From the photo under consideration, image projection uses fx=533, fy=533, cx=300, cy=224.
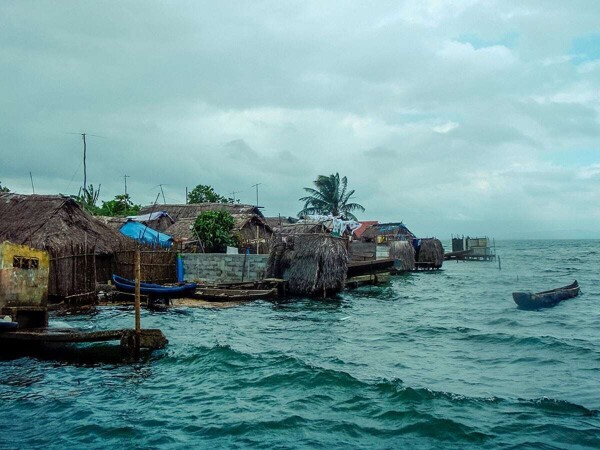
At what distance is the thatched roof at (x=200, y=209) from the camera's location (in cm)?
3553

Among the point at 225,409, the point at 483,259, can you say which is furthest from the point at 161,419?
the point at 483,259

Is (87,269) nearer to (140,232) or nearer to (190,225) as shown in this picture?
(140,232)

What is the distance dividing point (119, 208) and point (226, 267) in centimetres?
1912

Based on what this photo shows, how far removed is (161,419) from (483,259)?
2006 inches

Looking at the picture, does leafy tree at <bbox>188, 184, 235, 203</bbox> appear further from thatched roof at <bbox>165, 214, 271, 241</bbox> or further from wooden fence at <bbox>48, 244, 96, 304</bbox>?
wooden fence at <bbox>48, 244, 96, 304</bbox>

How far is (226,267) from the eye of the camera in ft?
82.3

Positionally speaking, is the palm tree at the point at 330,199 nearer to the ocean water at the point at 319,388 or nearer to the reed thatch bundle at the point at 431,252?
the reed thatch bundle at the point at 431,252

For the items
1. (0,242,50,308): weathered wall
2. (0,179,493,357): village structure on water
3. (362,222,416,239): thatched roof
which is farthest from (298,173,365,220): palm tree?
(0,242,50,308): weathered wall

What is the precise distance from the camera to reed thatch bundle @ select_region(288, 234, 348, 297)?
22.4 m

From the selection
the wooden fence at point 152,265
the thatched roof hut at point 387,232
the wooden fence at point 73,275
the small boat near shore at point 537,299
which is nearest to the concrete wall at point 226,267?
the wooden fence at point 152,265

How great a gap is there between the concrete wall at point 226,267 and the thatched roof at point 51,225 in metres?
3.99

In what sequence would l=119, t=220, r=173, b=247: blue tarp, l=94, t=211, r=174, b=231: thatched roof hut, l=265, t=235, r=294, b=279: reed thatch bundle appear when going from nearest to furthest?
l=265, t=235, r=294, b=279: reed thatch bundle < l=119, t=220, r=173, b=247: blue tarp < l=94, t=211, r=174, b=231: thatched roof hut

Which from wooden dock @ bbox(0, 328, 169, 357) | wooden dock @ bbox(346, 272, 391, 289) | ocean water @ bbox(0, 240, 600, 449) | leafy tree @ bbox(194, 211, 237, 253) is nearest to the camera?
ocean water @ bbox(0, 240, 600, 449)

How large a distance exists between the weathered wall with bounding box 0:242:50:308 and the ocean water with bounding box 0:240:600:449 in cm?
156
